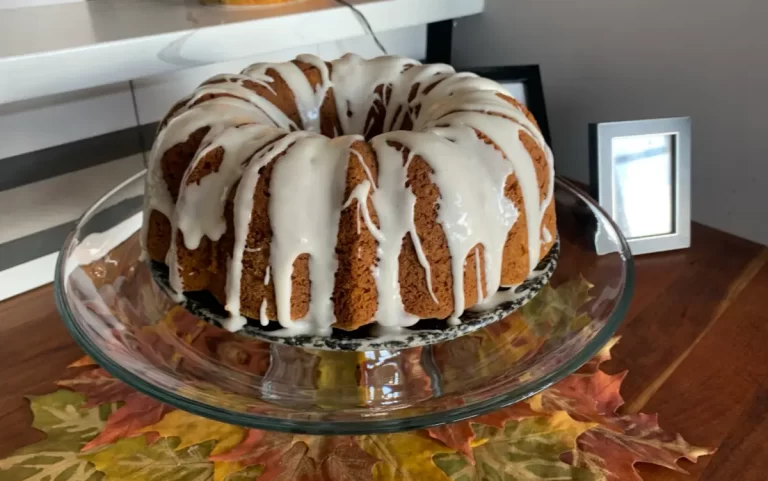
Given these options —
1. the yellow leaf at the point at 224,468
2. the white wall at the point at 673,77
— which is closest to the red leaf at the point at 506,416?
the yellow leaf at the point at 224,468

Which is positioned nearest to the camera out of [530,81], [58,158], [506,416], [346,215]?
[346,215]

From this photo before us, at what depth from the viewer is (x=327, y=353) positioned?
0.73m

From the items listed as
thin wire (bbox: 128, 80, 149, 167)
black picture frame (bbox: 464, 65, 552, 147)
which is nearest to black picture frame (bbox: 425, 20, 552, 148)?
black picture frame (bbox: 464, 65, 552, 147)

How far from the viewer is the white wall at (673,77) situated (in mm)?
912

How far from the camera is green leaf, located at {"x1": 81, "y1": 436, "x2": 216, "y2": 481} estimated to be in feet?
2.04

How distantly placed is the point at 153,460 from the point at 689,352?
593 mm

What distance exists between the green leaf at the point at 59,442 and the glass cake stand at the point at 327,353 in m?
0.10

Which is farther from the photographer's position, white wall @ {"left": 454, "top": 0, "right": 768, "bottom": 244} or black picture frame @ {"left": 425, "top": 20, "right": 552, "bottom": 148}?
black picture frame @ {"left": 425, "top": 20, "right": 552, "bottom": 148}

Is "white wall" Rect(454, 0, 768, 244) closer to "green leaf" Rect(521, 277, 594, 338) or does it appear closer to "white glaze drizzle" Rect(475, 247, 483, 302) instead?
"green leaf" Rect(521, 277, 594, 338)

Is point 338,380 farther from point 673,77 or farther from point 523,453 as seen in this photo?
point 673,77

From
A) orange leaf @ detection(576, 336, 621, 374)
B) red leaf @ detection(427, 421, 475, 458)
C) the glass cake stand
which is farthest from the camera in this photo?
orange leaf @ detection(576, 336, 621, 374)

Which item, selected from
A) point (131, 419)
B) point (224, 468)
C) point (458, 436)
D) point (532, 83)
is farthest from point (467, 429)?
point (532, 83)

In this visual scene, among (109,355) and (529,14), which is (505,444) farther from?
(529,14)

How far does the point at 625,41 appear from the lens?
1.02 meters
